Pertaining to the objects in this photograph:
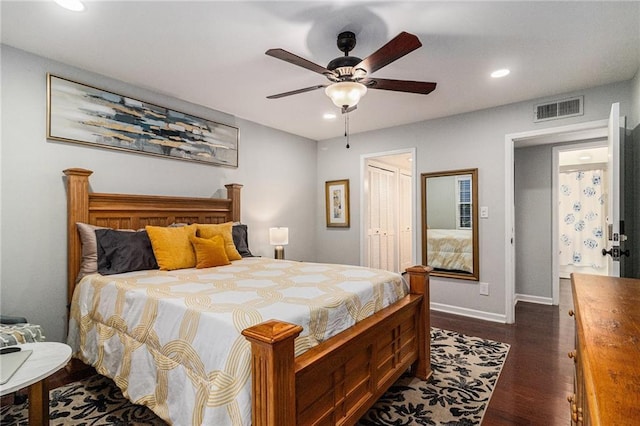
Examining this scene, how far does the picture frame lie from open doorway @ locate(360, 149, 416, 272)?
0.93 ft

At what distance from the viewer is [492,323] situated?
3631mm

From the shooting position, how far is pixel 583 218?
5.91 meters

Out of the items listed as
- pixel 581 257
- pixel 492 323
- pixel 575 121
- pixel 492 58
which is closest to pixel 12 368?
pixel 492 58

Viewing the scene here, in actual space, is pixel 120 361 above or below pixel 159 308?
below

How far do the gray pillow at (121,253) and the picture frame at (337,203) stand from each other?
9.66ft

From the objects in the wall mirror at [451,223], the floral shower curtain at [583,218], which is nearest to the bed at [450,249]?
the wall mirror at [451,223]

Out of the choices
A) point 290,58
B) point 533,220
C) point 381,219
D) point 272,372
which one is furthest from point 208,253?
point 533,220

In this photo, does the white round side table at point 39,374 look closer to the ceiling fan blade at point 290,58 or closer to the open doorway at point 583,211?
the ceiling fan blade at point 290,58

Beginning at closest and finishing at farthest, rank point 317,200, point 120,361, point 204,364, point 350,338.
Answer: point 204,364 → point 350,338 → point 120,361 → point 317,200

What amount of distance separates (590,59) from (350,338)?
2.94m

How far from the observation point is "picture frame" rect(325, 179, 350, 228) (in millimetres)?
4992

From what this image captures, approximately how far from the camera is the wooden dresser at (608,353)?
1.97ft

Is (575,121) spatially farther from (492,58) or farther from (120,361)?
(120,361)

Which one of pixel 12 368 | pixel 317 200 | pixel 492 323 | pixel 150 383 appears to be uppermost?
pixel 317 200
